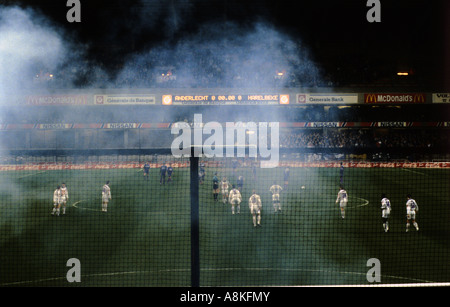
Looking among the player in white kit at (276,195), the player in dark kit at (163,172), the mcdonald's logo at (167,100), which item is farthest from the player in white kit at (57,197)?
the mcdonald's logo at (167,100)

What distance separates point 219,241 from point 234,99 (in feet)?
77.5

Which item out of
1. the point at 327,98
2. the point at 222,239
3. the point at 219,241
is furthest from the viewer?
the point at 327,98

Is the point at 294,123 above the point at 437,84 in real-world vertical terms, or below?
below

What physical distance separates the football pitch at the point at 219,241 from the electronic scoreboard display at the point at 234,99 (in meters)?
13.9

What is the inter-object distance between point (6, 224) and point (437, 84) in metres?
38.8

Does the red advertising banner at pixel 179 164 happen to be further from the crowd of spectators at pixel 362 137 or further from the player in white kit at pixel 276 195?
the player in white kit at pixel 276 195

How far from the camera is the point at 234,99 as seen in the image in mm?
35719

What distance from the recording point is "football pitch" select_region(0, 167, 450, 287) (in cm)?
1034

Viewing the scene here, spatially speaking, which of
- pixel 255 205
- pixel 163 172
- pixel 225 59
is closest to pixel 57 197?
pixel 255 205

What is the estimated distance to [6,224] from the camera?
15.6 m

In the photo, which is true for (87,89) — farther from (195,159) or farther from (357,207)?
(195,159)

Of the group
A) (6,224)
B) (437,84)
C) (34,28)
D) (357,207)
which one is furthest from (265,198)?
(437,84)

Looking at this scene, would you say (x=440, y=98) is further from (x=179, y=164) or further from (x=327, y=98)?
(x=179, y=164)

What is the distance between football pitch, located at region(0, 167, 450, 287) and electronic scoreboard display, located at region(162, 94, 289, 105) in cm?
1392
